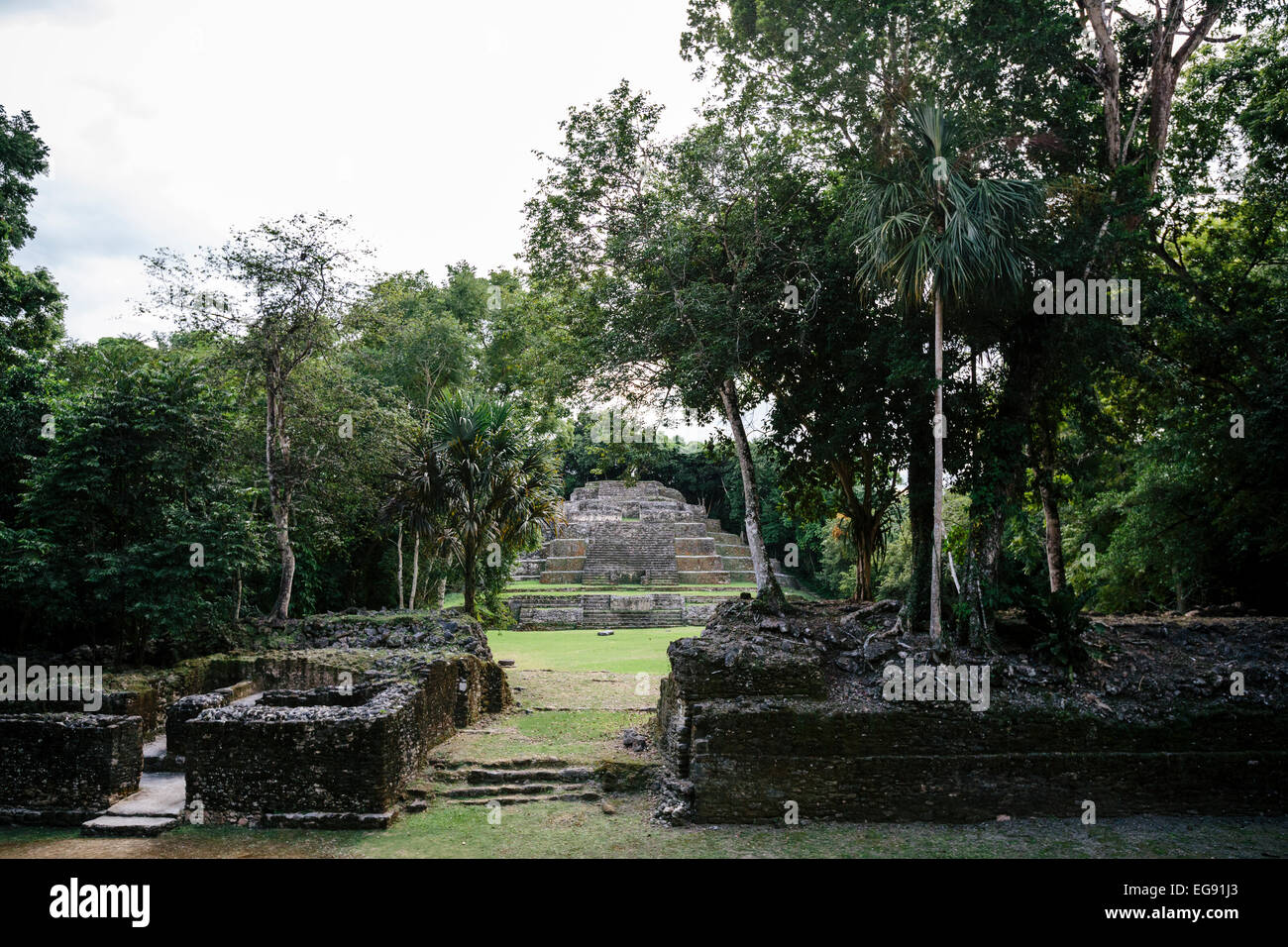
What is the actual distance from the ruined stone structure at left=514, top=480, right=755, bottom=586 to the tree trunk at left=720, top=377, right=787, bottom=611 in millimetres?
21207

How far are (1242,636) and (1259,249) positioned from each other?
6.05m

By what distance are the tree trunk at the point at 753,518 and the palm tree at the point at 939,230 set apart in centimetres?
265

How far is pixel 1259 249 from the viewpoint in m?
11.6

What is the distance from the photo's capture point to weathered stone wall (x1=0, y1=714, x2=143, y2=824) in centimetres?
744

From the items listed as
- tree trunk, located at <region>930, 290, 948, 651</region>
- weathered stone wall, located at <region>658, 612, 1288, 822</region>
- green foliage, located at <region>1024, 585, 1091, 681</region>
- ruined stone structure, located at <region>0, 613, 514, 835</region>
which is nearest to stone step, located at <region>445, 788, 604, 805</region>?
ruined stone structure, located at <region>0, 613, 514, 835</region>

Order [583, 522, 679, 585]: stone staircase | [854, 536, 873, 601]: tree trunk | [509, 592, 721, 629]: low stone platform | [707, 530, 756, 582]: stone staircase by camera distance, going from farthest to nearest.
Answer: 1. [707, 530, 756, 582]: stone staircase
2. [583, 522, 679, 585]: stone staircase
3. [509, 592, 721, 629]: low stone platform
4. [854, 536, 873, 601]: tree trunk

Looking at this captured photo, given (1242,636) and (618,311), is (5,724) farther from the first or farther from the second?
(1242,636)

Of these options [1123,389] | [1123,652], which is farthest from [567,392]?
[1123,389]

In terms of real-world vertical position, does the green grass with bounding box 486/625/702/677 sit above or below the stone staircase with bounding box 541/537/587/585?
below

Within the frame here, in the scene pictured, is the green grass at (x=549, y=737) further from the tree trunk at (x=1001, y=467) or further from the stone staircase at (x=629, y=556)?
the stone staircase at (x=629, y=556)

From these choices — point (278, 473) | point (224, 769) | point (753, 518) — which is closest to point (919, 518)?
point (753, 518)

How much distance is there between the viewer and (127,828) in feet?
23.2

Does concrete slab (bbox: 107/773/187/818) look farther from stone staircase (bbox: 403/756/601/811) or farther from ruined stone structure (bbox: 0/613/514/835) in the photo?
stone staircase (bbox: 403/756/601/811)
